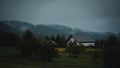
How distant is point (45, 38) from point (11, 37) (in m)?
1.37

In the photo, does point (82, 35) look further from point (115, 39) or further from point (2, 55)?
point (2, 55)

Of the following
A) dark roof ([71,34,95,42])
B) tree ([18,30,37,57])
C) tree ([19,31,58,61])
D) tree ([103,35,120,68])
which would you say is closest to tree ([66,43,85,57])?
dark roof ([71,34,95,42])

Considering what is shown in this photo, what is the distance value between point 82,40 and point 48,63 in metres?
2.29

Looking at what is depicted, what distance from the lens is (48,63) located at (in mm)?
8914

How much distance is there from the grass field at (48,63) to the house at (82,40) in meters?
0.77

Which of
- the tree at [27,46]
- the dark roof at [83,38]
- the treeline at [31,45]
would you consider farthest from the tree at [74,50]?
the tree at [27,46]

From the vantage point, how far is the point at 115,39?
977cm

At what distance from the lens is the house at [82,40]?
10284 millimetres

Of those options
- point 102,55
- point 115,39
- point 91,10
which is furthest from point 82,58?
point 91,10

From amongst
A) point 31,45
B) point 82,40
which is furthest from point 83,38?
point 31,45

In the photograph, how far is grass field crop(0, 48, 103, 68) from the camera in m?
8.56

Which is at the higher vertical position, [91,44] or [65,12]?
[65,12]

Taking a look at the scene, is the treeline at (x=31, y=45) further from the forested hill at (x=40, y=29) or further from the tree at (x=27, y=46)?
the forested hill at (x=40, y=29)

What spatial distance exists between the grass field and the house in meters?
0.77
